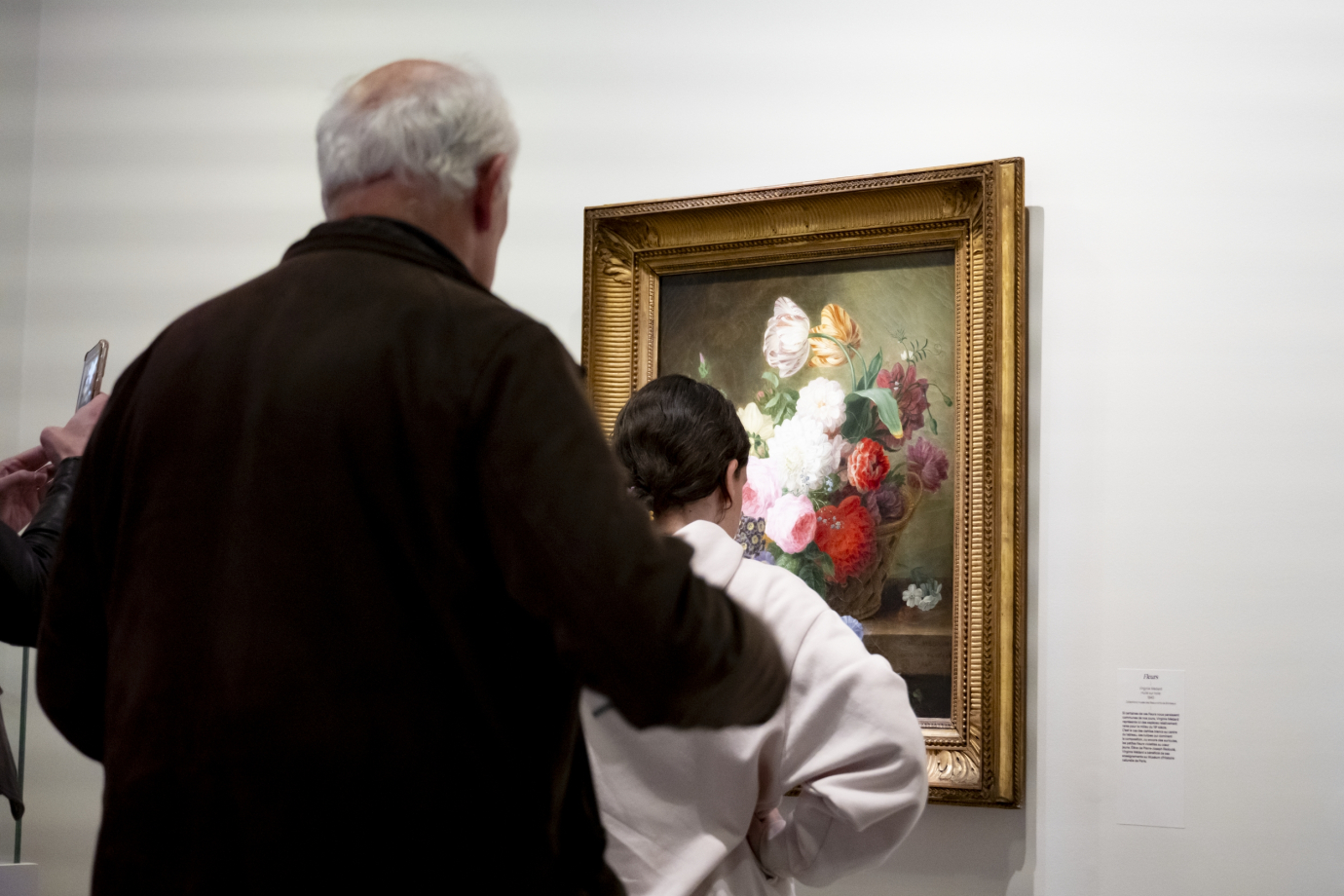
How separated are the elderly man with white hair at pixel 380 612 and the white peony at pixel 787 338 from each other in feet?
5.54

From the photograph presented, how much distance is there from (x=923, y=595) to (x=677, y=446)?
877 millimetres

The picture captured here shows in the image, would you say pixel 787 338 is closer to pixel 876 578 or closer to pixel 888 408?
pixel 888 408

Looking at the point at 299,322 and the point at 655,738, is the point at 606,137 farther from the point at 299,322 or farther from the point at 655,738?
the point at 299,322

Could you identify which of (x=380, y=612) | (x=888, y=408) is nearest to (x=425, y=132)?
(x=380, y=612)

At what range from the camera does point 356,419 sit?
3.27 feet

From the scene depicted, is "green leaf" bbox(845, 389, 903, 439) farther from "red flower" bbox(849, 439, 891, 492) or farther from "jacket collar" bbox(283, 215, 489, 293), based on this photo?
"jacket collar" bbox(283, 215, 489, 293)

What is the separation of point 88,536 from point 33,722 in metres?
2.65

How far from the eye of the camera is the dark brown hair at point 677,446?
1.86m

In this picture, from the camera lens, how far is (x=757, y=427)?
2713 millimetres

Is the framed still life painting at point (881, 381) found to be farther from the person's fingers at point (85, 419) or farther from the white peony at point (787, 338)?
the person's fingers at point (85, 419)

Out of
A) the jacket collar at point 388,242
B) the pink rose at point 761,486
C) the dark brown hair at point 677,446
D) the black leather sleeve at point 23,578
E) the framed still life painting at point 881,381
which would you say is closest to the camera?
the jacket collar at point 388,242

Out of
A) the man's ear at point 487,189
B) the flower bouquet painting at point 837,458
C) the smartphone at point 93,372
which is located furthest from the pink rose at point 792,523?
the man's ear at point 487,189

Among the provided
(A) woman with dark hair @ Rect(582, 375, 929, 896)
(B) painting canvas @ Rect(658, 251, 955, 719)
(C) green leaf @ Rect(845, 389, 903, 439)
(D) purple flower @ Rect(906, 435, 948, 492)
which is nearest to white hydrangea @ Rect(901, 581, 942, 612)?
(B) painting canvas @ Rect(658, 251, 955, 719)

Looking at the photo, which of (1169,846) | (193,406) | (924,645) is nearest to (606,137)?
(924,645)
